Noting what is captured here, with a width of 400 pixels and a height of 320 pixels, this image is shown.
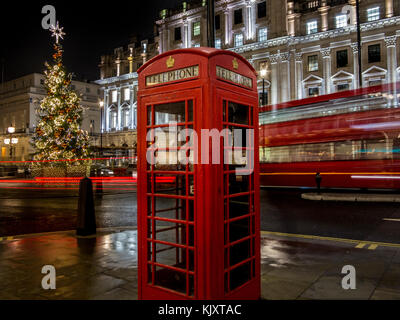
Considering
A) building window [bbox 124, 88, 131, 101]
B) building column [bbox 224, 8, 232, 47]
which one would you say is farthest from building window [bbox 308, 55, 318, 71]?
building window [bbox 124, 88, 131, 101]

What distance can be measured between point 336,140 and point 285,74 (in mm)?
27370

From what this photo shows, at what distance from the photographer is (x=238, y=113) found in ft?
12.0

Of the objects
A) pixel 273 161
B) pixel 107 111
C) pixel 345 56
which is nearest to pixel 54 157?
pixel 273 161

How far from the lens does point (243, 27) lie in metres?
45.4

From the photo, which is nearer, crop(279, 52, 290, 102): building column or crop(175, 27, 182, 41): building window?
crop(279, 52, 290, 102): building column

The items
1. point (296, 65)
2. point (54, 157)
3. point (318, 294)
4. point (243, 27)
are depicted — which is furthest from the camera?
point (243, 27)

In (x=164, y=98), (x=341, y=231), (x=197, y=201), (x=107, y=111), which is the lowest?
(x=341, y=231)

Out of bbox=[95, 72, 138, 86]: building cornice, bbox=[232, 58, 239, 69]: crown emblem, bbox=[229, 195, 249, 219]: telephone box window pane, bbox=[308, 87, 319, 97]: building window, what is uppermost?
bbox=[95, 72, 138, 86]: building cornice

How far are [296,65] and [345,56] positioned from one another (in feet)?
18.6

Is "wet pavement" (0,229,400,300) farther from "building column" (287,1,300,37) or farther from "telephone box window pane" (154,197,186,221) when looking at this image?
"building column" (287,1,300,37)

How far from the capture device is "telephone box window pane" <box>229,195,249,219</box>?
Result: 11.5ft

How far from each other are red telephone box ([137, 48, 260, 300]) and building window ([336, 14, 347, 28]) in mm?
41919

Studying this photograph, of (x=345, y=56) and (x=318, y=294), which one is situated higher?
(x=345, y=56)
